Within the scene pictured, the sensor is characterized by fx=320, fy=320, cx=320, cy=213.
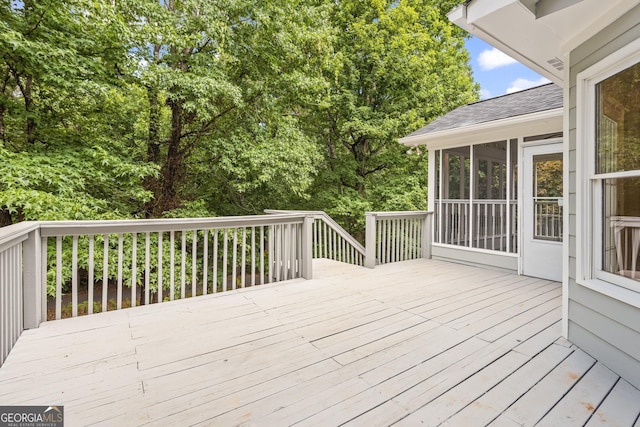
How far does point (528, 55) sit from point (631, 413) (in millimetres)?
2704

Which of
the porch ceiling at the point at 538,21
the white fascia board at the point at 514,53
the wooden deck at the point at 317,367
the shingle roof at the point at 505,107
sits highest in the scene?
the shingle roof at the point at 505,107

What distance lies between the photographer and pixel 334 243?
593 cm

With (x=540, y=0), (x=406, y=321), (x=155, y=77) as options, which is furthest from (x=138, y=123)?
(x=540, y=0)

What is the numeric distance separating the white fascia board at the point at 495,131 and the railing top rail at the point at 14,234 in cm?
545

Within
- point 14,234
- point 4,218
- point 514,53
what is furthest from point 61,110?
point 514,53

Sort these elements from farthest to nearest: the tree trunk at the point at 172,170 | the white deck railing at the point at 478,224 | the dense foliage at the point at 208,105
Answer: the tree trunk at the point at 172,170
the white deck railing at the point at 478,224
the dense foliage at the point at 208,105

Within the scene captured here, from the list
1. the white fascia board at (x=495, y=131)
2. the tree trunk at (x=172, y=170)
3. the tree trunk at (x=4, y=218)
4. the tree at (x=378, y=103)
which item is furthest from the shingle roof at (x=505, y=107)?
the tree trunk at (x=4, y=218)

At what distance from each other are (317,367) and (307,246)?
93.4 inches

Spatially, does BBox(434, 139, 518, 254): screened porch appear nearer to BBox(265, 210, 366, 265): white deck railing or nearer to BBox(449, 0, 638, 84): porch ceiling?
BBox(265, 210, 366, 265): white deck railing

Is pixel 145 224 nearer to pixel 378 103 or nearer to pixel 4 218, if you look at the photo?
pixel 4 218

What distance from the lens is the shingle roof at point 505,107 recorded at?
15.2 ft

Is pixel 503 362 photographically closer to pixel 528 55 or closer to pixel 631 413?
pixel 631 413

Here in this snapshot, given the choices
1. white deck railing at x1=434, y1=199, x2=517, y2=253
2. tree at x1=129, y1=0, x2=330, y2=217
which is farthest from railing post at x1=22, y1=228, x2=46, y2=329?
white deck railing at x1=434, y1=199, x2=517, y2=253

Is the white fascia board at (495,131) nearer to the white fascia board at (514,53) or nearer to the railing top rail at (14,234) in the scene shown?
the white fascia board at (514,53)
